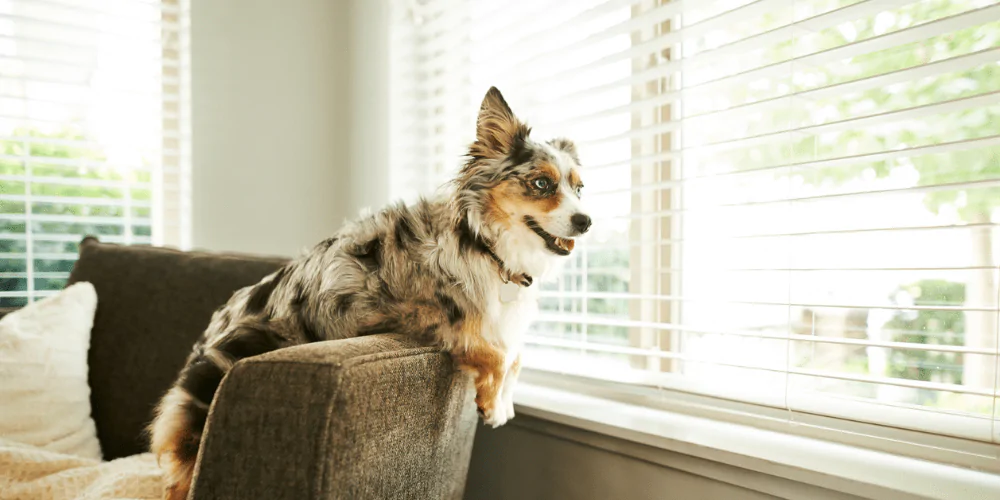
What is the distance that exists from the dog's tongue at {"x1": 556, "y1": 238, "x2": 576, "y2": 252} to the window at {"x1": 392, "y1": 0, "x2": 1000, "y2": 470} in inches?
11.1

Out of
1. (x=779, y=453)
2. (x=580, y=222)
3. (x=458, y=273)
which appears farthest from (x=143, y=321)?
(x=779, y=453)

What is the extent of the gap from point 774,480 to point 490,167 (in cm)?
83

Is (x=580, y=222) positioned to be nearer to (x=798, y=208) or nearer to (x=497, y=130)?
(x=497, y=130)

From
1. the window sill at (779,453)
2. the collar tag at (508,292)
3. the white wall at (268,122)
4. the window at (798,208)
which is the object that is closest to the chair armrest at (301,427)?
the collar tag at (508,292)

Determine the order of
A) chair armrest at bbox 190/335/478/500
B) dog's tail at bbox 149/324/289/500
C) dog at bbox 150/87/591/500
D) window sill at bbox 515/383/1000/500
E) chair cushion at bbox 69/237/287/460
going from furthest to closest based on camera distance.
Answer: chair cushion at bbox 69/237/287/460 < dog at bbox 150/87/591/500 < dog's tail at bbox 149/324/289/500 < window sill at bbox 515/383/1000/500 < chair armrest at bbox 190/335/478/500

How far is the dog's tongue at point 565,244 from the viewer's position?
1360 millimetres

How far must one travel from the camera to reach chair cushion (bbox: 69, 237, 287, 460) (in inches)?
72.1

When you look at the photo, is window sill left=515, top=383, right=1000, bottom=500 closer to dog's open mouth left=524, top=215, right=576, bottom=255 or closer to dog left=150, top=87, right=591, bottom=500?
dog left=150, top=87, right=591, bottom=500

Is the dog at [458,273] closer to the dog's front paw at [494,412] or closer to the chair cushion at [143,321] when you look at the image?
the dog's front paw at [494,412]

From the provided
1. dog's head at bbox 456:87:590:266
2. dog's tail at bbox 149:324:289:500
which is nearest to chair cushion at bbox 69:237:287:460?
dog's tail at bbox 149:324:289:500

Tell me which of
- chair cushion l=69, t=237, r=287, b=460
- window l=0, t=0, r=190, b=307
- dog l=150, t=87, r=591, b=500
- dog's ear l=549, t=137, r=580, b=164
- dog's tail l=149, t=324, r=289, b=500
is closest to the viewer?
dog's tail l=149, t=324, r=289, b=500

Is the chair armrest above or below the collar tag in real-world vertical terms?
below

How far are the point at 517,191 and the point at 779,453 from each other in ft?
2.35

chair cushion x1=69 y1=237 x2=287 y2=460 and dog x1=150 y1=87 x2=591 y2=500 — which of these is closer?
dog x1=150 y1=87 x2=591 y2=500
